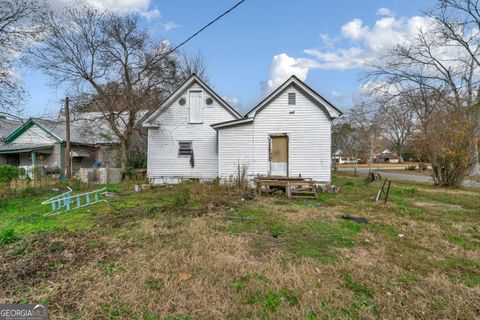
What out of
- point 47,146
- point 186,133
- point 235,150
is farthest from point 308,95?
point 47,146

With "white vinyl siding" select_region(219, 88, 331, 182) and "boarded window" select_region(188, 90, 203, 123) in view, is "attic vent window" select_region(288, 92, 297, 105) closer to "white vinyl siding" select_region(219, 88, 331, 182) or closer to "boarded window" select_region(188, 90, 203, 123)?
"white vinyl siding" select_region(219, 88, 331, 182)

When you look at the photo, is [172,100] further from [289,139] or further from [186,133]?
[289,139]

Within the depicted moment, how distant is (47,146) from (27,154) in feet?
8.80

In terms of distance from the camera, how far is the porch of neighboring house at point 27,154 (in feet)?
69.5

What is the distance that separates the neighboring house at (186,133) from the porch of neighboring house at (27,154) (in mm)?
11592

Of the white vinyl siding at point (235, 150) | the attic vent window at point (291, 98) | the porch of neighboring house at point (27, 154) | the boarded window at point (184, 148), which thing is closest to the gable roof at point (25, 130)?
the porch of neighboring house at point (27, 154)

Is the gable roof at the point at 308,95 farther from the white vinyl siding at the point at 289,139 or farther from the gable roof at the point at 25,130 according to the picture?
the gable roof at the point at 25,130

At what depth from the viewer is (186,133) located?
15.5 meters

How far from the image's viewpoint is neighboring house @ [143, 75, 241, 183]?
15359 mm

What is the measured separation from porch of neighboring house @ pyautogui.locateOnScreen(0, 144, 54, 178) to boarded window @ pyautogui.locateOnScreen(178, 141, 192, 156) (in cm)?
1270

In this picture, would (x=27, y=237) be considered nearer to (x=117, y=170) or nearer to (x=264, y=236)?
(x=264, y=236)

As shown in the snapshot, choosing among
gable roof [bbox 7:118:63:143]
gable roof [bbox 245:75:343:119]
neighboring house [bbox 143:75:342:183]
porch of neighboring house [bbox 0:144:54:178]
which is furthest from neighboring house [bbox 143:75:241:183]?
porch of neighboring house [bbox 0:144:54:178]

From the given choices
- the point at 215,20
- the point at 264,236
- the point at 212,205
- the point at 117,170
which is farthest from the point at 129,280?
the point at 117,170

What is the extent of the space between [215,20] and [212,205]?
5.55 metres
